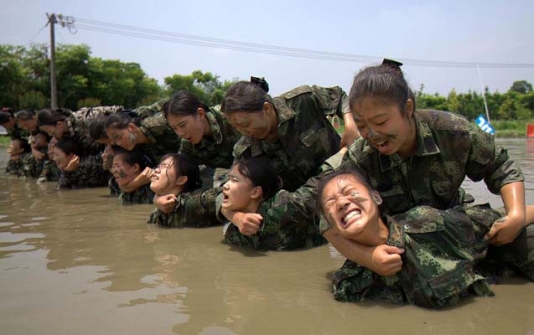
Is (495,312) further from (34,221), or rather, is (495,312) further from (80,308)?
(34,221)

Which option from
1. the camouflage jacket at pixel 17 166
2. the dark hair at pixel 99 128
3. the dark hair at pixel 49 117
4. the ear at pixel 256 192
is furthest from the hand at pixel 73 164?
the ear at pixel 256 192

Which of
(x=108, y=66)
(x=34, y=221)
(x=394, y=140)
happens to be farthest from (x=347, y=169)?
(x=108, y=66)

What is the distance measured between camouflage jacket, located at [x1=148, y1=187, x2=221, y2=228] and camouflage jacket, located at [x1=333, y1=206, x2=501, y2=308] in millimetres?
1878

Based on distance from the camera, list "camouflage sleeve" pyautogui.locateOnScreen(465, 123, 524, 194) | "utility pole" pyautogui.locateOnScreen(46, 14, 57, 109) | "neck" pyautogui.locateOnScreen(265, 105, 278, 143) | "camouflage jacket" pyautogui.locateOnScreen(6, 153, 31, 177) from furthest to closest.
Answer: "utility pole" pyautogui.locateOnScreen(46, 14, 57, 109) → "camouflage jacket" pyautogui.locateOnScreen(6, 153, 31, 177) → "neck" pyautogui.locateOnScreen(265, 105, 278, 143) → "camouflage sleeve" pyautogui.locateOnScreen(465, 123, 524, 194)

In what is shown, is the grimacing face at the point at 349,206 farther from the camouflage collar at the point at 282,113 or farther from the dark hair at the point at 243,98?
the camouflage collar at the point at 282,113

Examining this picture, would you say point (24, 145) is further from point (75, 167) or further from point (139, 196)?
point (139, 196)

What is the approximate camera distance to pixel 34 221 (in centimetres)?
452

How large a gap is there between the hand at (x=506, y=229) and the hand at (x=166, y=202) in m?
2.45

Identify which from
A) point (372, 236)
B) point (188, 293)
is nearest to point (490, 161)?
point (372, 236)

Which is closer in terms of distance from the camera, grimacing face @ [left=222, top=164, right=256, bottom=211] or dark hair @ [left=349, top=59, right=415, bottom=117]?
dark hair @ [left=349, top=59, right=415, bottom=117]

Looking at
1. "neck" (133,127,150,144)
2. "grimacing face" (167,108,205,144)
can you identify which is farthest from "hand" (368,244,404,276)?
"neck" (133,127,150,144)

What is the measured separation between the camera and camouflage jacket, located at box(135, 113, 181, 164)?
18.1ft

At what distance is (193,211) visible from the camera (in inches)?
162

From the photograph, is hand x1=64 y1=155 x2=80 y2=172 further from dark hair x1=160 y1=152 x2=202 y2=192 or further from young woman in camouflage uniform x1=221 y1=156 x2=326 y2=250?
young woman in camouflage uniform x1=221 y1=156 x2=326 y2=250
